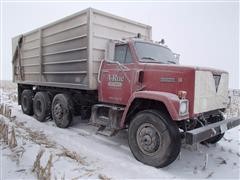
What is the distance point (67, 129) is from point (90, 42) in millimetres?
2644

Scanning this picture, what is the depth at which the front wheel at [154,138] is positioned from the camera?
3.61 m

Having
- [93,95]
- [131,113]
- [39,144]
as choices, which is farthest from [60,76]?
[131,113]

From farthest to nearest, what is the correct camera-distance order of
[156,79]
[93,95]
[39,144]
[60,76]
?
[60,76] → [93,95] → [39,144] → [156,79]

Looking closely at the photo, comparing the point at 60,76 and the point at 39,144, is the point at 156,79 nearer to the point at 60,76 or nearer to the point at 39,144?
the point at 39,144

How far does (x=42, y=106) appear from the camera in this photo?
7.16 m

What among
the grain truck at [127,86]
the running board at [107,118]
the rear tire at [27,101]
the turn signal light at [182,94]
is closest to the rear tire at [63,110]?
the grain truck at [127,86]

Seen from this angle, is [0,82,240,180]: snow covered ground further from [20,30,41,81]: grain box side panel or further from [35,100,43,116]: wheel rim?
[20,30,41,81]: grain box side panel

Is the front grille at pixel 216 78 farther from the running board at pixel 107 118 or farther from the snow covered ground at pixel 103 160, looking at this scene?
the running board at pixel 107 118

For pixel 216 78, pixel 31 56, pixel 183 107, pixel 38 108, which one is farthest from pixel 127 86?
pixel 31 56

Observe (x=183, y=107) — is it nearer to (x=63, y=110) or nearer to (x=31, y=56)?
(x=63, y=110)

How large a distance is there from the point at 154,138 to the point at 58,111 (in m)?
3.57

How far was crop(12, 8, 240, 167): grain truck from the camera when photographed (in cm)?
366

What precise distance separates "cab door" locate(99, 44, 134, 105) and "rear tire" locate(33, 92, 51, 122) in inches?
105

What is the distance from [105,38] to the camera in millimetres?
5512
